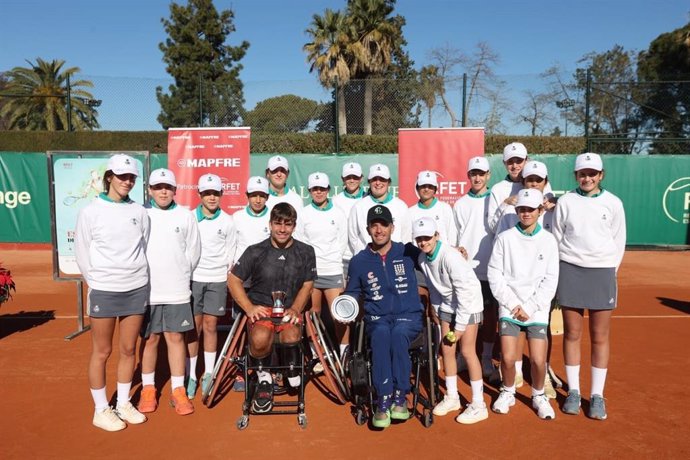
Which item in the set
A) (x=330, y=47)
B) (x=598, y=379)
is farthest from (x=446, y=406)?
(x=330, y=47)

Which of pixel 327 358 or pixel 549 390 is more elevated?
pixel 327 358

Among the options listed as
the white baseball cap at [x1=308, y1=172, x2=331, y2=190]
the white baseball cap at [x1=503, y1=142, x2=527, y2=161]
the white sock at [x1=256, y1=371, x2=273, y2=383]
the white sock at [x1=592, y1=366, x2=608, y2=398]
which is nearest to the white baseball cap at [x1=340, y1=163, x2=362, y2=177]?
the white baseball cap at [x1=308, y1=172, x2=331, y2=190]

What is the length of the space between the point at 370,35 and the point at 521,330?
19.9 m

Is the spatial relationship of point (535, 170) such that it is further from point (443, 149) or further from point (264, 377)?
point (443, 149)

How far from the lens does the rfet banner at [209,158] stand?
304 inches

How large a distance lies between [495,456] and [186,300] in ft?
8.18

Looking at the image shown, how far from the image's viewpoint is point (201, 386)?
15.8 ft

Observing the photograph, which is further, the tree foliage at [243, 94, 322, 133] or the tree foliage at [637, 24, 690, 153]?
the tree foliage at [637, 24, 690, 153]

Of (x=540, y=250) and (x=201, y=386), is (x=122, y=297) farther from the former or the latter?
(x=540, y=250)

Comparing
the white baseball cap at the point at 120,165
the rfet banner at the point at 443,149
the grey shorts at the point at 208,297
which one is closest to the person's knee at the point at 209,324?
the grey shorts at the point at 208,297

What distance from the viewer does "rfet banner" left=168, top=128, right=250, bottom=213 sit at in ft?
25.3

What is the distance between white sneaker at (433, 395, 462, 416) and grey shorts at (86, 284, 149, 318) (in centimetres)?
234

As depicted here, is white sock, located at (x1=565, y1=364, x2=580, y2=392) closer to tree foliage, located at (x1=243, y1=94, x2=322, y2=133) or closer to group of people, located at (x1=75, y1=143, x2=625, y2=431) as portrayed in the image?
group of people, located at (x1=75, y1=143, x2=625, y2=431)

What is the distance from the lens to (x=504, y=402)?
4207mm
